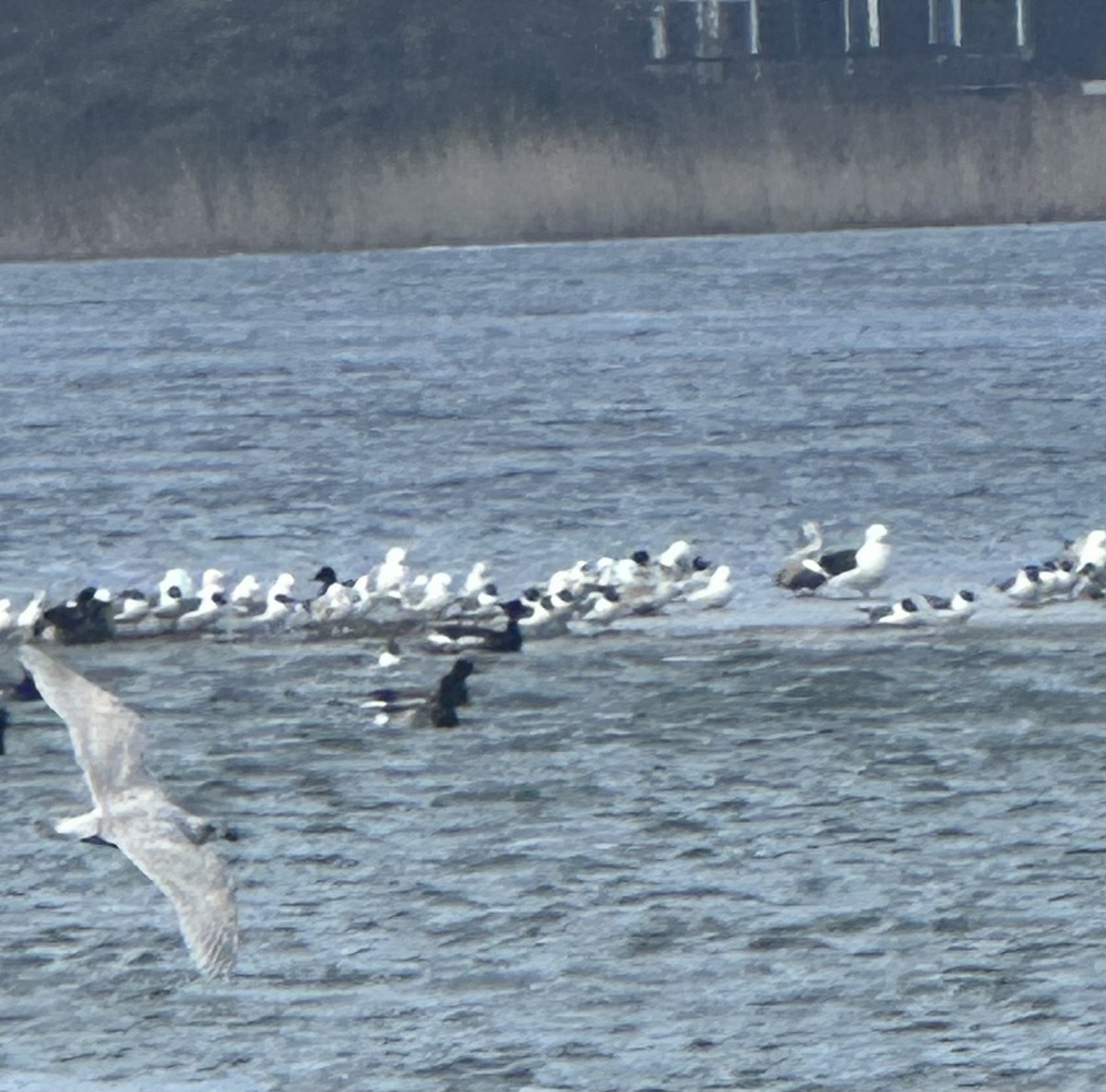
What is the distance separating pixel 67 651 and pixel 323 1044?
20.0 ft

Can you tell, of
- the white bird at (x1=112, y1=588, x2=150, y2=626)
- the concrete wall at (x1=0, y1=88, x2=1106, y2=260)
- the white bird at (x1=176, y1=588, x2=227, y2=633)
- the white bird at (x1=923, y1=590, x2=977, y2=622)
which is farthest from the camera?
the concrete wall at (x1=0, y1=88, x2=1106, y2=260)

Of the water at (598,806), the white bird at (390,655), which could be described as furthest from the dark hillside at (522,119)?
the white bird at (390,655)

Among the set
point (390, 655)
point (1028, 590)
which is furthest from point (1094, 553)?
point (390, 655)

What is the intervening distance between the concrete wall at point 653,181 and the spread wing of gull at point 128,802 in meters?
42.2

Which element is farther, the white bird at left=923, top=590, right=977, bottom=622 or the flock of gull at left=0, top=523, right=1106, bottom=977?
the white bird at left=923, top=590, right=977, bottom=622

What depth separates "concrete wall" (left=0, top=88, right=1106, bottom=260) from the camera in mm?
51344

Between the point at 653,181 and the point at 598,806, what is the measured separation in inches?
1685

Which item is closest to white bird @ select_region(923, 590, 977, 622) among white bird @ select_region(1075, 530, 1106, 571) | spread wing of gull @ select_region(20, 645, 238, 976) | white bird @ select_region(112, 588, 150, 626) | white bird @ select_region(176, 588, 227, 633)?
white bird @ select_region(1075, 530, 1106, 571)

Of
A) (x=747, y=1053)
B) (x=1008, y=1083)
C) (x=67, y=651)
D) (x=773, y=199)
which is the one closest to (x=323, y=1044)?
(x=747, y=1053)

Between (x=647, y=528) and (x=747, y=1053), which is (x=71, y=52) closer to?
(x=647, y=528)

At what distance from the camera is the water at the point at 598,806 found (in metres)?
7.70

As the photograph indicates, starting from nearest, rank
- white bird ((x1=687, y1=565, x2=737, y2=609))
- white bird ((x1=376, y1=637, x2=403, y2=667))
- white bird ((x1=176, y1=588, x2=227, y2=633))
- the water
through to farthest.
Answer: the water → white bird ((x1=376, y1=637, x2=403, y2=667)) → white bird ((x1=176, y1=588, x2=227, y2=633)) → white bird ((x1=687, y1=565, x2=737, y2=609))

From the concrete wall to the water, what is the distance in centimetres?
2733

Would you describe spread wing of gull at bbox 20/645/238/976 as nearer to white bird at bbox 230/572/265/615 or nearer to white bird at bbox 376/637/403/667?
white bird at bbox 376/637/403/667
